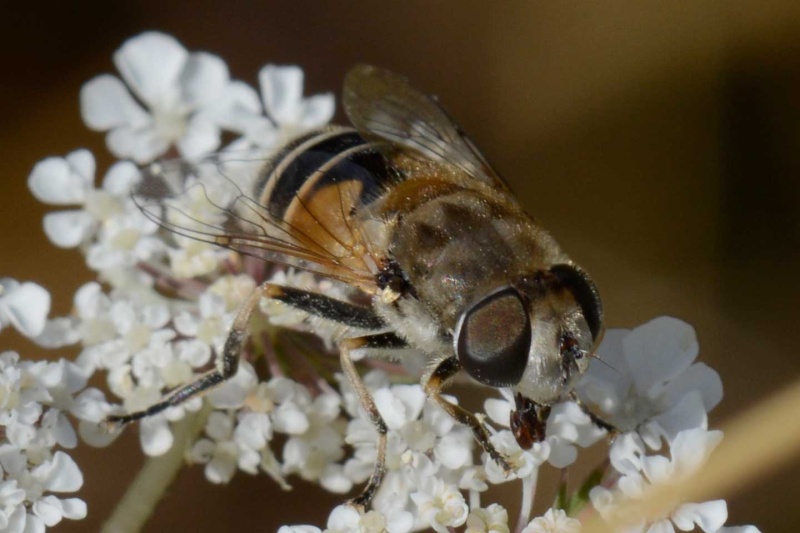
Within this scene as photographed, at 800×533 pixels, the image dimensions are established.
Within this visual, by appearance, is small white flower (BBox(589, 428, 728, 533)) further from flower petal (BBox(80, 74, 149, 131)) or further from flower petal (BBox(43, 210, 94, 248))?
flower petal (BBox(80, 74, 149, 131))

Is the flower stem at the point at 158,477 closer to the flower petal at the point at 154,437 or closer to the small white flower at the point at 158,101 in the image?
the flower petal at the point at 154,437

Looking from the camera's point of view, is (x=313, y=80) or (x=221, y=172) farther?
(x=313, y=80)

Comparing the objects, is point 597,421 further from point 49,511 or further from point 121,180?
point 121,180

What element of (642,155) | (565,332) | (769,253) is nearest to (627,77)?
(642,155)

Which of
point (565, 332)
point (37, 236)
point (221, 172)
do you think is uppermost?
point (565, 332)

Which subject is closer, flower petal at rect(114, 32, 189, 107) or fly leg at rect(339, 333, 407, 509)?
fly leg at rect(339, 333, 407, 509)

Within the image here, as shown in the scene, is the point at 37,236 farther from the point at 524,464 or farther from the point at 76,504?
the point at 524,464

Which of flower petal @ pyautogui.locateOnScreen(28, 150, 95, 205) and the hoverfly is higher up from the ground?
the hoverfly

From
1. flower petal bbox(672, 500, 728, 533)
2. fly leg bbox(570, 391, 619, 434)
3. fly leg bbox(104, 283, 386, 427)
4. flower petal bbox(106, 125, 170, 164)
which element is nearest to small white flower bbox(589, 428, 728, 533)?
flower petal bbox(672, 500, 728, 533)

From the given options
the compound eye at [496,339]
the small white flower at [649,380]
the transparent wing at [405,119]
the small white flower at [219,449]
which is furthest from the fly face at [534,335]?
the small white flower at [219,449]
